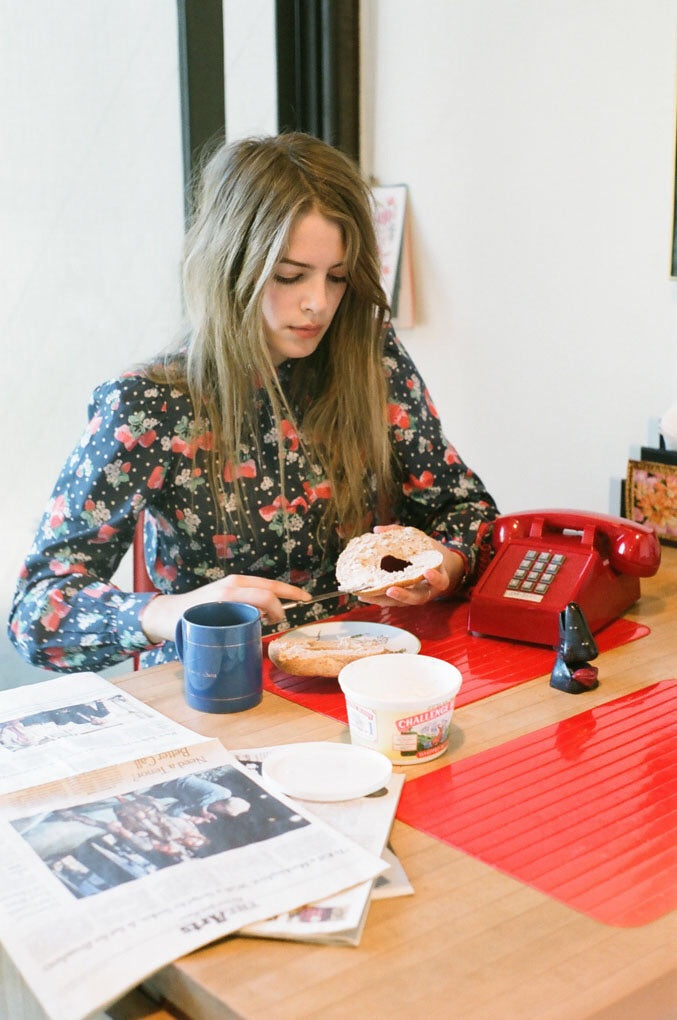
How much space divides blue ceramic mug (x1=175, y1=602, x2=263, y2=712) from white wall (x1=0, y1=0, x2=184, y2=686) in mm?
1132

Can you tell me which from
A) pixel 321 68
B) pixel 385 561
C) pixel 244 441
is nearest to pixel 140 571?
pixel 244 441

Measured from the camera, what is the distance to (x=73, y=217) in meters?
2.23

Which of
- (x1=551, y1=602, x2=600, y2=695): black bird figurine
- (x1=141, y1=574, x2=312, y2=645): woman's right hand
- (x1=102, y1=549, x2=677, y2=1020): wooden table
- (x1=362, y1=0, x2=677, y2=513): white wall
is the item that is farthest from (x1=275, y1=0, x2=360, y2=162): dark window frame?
(x1=102, y1=549, x2=677, y2=1020): wooden table

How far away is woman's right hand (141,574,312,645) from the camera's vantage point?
137cm

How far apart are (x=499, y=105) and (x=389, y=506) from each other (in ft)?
3.11

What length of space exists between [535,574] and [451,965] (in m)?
0.83

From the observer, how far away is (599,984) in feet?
2.49

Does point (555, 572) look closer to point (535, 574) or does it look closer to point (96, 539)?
point (535, 574)

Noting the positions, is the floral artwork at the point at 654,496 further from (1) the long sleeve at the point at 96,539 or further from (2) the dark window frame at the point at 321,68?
(2) the dark window frame at the point at 321,68

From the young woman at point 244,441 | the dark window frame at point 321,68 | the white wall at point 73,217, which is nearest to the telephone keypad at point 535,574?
the young woman at point 244,441

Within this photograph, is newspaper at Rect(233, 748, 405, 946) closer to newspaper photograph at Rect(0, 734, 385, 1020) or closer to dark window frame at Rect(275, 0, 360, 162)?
newspaper photograph at Rect(0, 734, 385, 1020)

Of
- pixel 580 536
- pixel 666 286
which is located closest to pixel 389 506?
pixel 580 536

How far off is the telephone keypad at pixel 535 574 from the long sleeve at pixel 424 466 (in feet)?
0.83

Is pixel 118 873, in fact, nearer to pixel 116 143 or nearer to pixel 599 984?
pixel 599 984
